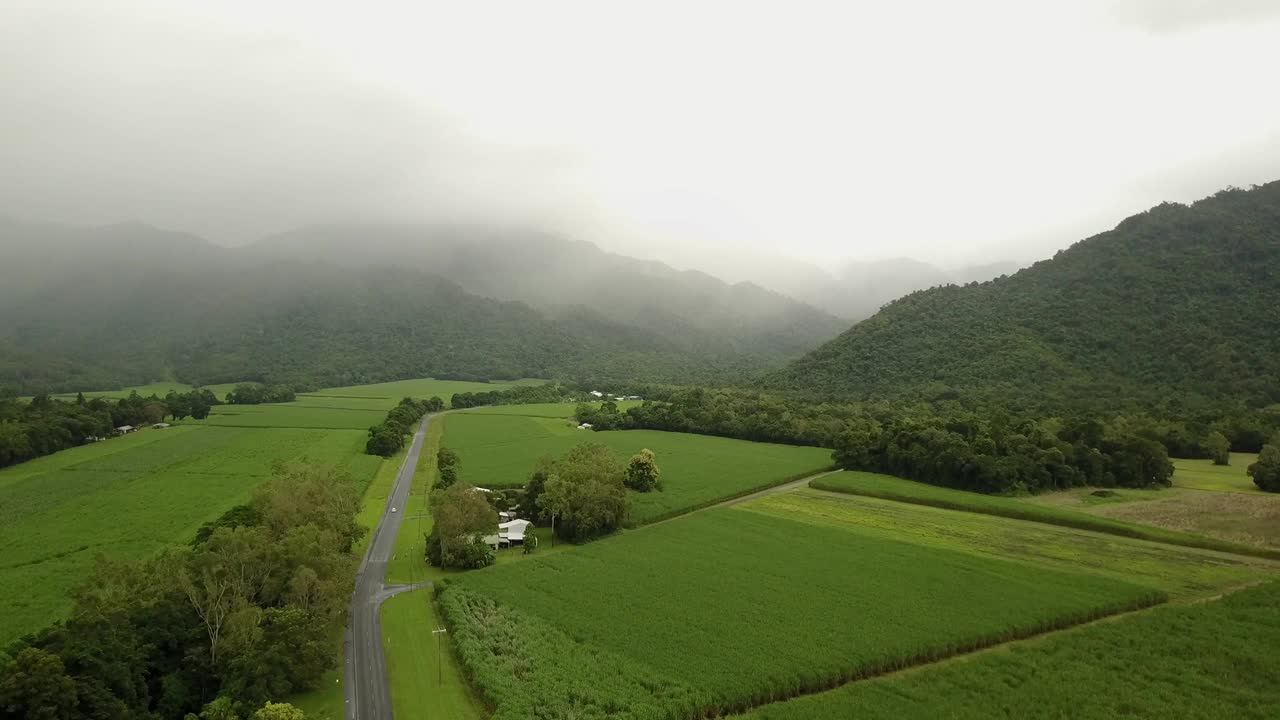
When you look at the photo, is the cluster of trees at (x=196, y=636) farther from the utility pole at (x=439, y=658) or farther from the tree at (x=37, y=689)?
the utility pole at (x=439, y=658)

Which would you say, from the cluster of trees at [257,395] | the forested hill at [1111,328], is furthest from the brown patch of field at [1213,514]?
the cluster of trees at [257,395]

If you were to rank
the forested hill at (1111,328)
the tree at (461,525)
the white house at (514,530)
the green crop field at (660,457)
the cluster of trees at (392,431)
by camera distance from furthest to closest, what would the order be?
the forested hill at (1111,328), the cluster of trees at (392,431), the green crop field at (660,457), the white house at (514,530), the tree at (461,525)

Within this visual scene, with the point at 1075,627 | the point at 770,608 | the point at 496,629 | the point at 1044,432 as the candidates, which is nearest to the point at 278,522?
the point at 496,629

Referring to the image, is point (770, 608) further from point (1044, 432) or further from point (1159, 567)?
point (1044, 432)

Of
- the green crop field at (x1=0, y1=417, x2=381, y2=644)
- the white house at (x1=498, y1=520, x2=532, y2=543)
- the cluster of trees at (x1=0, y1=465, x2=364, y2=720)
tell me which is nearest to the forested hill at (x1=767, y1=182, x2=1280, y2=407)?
the white house at (x1=498, y1=520, x2=532, y2=543)

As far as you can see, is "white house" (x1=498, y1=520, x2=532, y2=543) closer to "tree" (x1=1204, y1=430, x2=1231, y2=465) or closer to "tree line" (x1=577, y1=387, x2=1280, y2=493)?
"tree line" (x1=577, y1=387, x2=1280, y2=493)
